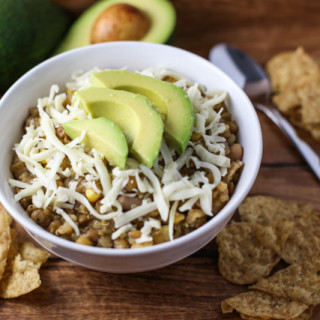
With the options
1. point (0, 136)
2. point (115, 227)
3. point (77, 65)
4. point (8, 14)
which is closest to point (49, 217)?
point (115, 227)

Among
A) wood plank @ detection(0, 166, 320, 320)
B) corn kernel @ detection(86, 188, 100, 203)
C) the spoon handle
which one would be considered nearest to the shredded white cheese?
corn kernel @ detection(86, 188, 100, 203)

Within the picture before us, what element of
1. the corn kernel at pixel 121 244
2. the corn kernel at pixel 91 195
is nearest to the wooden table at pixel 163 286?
the corn kernel at pixel 121 244

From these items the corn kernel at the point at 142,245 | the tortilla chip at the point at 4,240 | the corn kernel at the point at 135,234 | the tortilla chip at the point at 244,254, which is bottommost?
the tortilla chip at the point at 244,254

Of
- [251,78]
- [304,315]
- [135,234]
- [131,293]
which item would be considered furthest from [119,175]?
[251,78]

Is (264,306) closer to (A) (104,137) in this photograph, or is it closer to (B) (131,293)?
(B) (131,293)

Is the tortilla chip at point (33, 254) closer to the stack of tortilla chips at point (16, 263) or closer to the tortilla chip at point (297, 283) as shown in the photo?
the stack of tortilla chips at point (16, 263)
